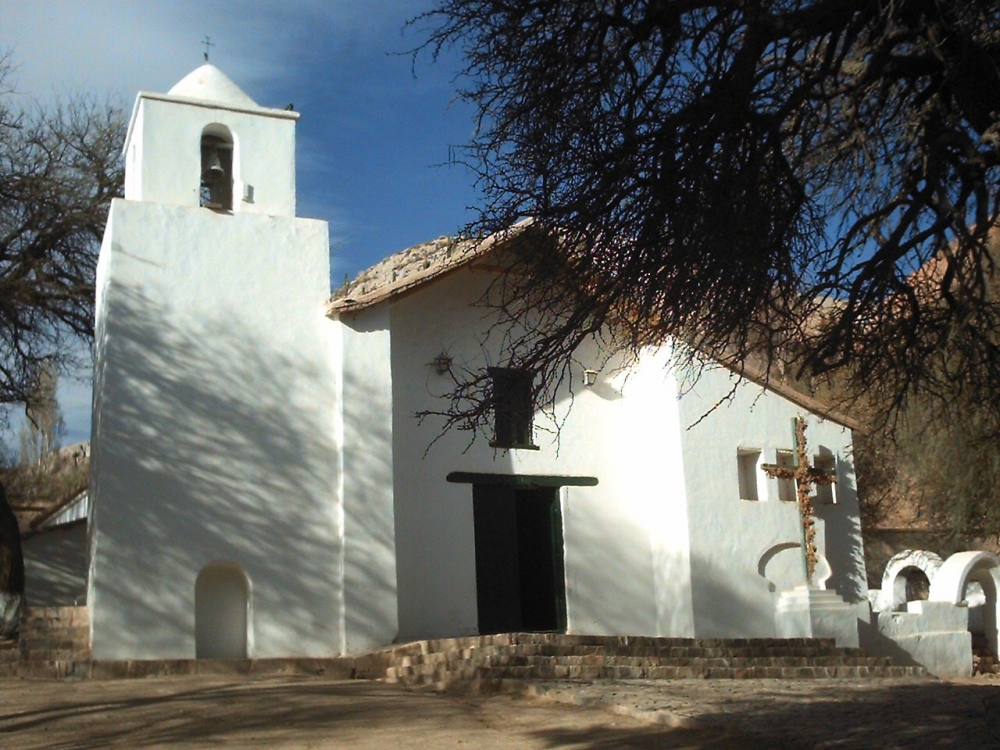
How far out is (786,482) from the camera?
16.2 meters

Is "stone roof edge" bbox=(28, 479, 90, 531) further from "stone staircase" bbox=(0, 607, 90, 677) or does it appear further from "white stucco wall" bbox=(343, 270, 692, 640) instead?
"white stucco wall" bbox=(343, 270, 692, 640)

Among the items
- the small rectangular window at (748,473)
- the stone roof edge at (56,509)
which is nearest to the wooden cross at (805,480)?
the small rectangular window at (748,473)

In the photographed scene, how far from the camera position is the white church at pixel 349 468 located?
13.1m

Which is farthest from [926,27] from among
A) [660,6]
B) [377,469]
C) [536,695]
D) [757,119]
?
[377,469]

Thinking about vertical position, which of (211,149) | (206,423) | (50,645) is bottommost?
(50,645)

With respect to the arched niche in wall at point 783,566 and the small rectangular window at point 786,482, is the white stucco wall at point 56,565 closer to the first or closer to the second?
the arched niche in wall at point 783,566

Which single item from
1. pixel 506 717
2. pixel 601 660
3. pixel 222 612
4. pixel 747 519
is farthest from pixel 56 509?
pixel 506 717

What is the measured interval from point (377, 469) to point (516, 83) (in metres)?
7.25

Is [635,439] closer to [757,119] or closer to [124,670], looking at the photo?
[124,670]

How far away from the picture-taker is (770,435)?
1627 centimetres

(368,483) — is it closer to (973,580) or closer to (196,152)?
(196,152)

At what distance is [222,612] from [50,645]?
1.81 m

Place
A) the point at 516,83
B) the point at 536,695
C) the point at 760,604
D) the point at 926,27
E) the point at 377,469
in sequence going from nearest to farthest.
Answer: the point at 926,27 < the point at 516,83 < the point at 536,695 < the point at 377,469 < the point at 760,604

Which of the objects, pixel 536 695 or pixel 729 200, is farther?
pixel 536 695
